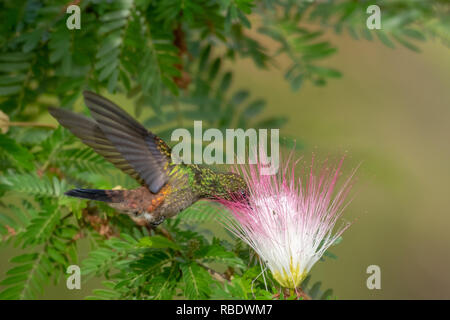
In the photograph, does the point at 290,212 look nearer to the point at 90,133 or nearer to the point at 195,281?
the point at 195,281

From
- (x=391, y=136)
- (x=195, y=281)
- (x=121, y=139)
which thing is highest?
(x=391, y=136)

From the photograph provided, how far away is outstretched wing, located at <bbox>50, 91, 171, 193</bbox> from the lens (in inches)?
29.5

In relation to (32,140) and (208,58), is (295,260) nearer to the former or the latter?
(32,140)

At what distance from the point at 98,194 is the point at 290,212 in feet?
1.06

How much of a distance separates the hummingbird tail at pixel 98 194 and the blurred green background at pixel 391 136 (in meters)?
1.67

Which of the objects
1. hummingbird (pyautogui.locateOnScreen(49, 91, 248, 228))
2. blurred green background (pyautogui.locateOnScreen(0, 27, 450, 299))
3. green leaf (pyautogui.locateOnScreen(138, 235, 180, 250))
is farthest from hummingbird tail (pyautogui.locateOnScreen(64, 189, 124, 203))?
blurred green background (pyautogui.locateOnScreen(0, 27, 450, 299))

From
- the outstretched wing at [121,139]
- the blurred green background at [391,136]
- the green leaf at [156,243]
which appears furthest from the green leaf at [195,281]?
the blurred green background at [391,136]

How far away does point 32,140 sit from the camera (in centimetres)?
111

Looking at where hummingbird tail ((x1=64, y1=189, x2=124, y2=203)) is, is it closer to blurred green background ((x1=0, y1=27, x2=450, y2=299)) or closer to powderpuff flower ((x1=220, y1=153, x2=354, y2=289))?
powderpuff flower ((x1=220, y1=153, x2=354, y2=289))

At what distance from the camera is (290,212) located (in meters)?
0.83

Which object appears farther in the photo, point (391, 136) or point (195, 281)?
point (391, 136)

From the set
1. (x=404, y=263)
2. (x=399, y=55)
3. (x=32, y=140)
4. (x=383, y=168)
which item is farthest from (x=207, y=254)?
(x=399, y=55)

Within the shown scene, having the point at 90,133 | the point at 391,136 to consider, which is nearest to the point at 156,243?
the point at 90,133
